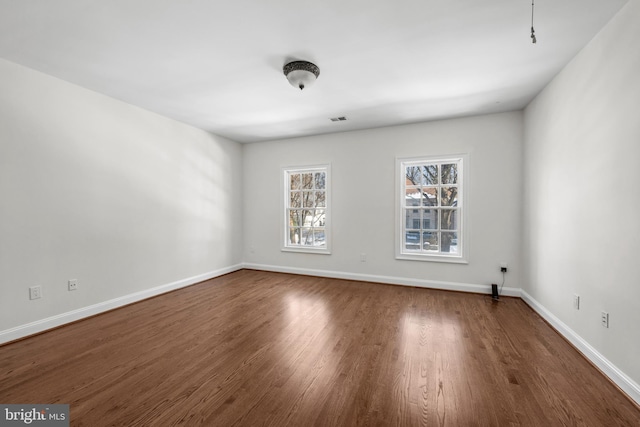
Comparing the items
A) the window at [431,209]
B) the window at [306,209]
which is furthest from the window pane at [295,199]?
the window at [431,209]

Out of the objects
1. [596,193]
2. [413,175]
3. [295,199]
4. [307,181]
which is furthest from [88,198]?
[596,193]

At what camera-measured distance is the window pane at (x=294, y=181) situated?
17.6 ft

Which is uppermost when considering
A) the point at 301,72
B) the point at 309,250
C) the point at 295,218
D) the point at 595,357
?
the point at 301,72

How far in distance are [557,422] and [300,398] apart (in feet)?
5.01

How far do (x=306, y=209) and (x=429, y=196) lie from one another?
2.24 m

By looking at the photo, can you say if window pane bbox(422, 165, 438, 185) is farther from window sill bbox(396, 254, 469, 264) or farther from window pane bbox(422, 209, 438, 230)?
window sill bbox(396, 254, 469, 264)

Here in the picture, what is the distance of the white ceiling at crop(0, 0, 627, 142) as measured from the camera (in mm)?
1867

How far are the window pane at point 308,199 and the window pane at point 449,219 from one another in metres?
2.31

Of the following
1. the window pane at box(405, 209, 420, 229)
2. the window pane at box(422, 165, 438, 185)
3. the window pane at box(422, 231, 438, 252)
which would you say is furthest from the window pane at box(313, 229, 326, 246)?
the window pane at box(422, 165, 438, 185)

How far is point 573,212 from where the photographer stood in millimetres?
2516

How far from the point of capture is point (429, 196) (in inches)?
171

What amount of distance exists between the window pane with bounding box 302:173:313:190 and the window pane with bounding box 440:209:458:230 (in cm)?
240
